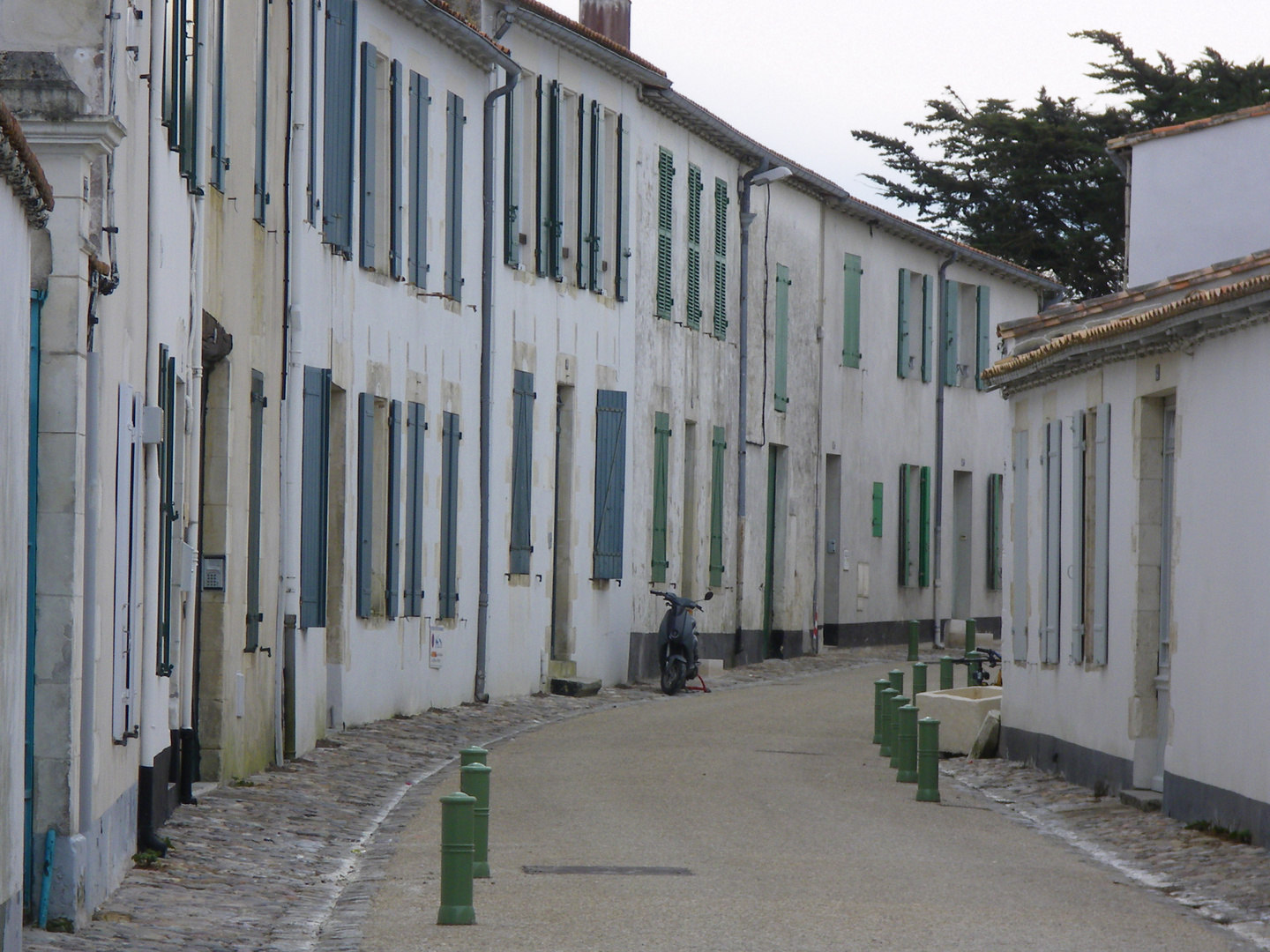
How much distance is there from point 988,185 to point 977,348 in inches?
345

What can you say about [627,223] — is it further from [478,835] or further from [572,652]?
[478,835]

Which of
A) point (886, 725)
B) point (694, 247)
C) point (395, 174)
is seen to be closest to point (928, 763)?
point (886, 725)

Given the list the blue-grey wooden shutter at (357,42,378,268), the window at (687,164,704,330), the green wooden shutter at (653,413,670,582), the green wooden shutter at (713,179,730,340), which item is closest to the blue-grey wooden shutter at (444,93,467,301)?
the blue-grey wooden shutter at (357,42,378,268)

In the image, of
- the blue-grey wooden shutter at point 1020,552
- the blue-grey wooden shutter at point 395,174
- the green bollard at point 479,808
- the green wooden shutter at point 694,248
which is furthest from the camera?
the green wooden shutter at point 694,248

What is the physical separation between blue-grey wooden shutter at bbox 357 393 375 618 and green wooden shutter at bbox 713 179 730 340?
10.3 metres

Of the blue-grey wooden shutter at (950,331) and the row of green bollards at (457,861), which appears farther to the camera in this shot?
the blue-grey wooden shutter at (950,331)

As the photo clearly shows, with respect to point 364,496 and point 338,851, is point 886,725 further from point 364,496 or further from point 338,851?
point 338,851

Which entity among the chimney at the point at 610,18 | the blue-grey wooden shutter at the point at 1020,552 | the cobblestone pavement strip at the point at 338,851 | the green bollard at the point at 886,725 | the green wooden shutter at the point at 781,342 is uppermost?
the chimney at the point at 610,18

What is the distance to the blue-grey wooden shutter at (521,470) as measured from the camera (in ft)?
73.5

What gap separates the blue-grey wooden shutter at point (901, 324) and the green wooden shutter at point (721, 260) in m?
6.70

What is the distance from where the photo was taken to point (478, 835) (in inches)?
400

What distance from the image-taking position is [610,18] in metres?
29.4

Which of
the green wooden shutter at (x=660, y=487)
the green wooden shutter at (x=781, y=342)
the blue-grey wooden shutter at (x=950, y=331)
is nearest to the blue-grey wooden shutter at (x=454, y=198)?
the green wooden shutter at (x=660, y=487)

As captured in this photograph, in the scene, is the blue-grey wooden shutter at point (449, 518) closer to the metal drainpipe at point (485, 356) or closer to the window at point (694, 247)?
the metal drainpipe at point (485, 356)
